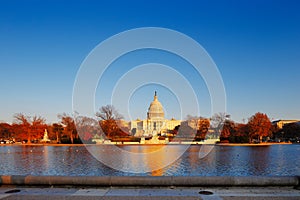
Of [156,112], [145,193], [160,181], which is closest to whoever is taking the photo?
[145,193]

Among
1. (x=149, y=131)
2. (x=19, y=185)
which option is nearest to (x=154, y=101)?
(x=149, y=131)

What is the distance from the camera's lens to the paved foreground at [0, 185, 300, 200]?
7949 millimetres

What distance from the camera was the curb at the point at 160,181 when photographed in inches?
352

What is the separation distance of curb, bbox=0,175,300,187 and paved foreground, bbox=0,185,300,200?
155 millimetres

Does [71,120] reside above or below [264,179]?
above

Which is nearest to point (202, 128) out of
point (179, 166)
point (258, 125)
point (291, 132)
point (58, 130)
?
point (258, 125)

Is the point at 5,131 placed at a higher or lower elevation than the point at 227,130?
lower

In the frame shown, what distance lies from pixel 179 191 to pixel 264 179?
2.81 metres

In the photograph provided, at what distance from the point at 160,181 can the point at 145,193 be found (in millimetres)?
870

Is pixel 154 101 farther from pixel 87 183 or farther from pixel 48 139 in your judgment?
pixel 87 183

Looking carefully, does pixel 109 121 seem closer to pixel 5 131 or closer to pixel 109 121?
pixel 109 121

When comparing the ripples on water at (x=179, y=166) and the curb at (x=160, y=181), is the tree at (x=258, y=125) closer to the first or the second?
the ripples on water at (x=179, y=166)

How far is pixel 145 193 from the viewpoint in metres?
8.39

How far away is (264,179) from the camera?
8.99 metres
